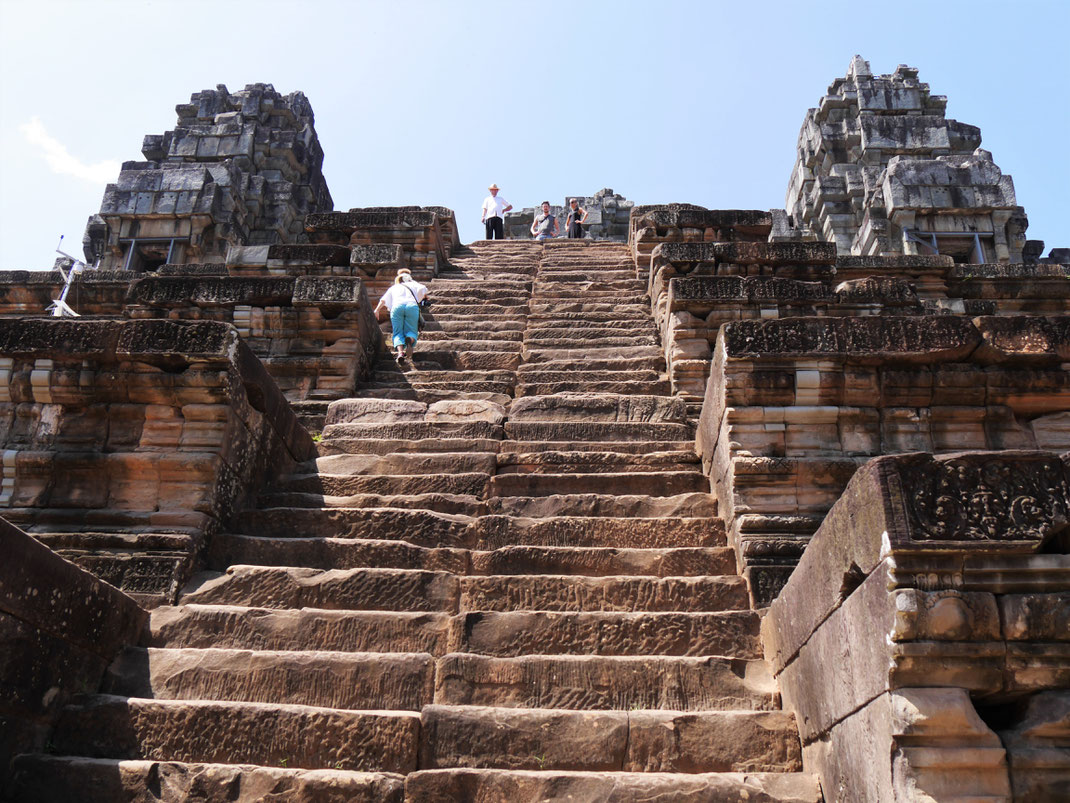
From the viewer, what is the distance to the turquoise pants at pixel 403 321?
27.8 ft

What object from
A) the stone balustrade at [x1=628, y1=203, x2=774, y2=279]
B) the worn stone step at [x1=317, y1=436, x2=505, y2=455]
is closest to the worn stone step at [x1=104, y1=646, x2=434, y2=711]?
the worn stone step at [x1=317, y1=436, x2=505, y2=455]

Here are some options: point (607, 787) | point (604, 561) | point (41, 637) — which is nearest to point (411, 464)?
point (604, 561)

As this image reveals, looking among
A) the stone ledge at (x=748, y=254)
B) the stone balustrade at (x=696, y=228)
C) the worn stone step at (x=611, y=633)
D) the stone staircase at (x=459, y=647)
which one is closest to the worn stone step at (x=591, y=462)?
the stone staircase at (x=459, y=647)

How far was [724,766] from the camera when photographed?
3547 mm

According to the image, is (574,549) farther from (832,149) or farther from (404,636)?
(832,149)

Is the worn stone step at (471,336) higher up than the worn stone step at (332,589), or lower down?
higher up

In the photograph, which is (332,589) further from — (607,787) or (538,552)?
(607,787)

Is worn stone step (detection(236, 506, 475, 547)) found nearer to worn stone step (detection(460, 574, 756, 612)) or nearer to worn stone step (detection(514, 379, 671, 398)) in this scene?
worn stone step (detection(460, 574, 756, 612))

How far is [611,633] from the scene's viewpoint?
4289 millimetres

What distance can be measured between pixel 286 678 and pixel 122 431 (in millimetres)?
2112

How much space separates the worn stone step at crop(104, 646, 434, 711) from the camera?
3.91 m

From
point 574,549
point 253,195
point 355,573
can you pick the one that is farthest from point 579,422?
point 253,195

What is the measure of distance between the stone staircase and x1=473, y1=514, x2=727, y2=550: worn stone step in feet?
0.04

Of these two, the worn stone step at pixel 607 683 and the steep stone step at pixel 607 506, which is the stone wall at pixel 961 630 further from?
the steep stone step at pixel 607 506
